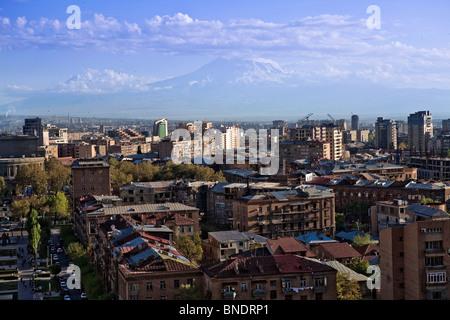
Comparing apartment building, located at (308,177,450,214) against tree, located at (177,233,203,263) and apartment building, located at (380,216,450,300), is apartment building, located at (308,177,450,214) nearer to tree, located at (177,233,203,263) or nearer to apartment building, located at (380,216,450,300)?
tree, located at (177,233,203,263)

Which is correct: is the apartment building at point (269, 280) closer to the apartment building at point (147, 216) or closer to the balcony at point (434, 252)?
the balcony at point (434, 252)

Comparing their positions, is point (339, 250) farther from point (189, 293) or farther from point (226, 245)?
point (189, 293)

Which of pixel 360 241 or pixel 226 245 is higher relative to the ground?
pixel 226 245

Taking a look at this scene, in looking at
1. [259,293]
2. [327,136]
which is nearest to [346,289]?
[259,293]

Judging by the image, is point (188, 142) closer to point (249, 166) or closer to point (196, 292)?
point (249, 166)

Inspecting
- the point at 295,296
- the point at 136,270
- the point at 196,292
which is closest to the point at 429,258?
the point at 295,296

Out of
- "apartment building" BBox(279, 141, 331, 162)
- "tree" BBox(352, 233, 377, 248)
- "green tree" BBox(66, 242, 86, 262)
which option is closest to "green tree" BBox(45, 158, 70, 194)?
"green tree" BBox(66, 242, 86, 262)
